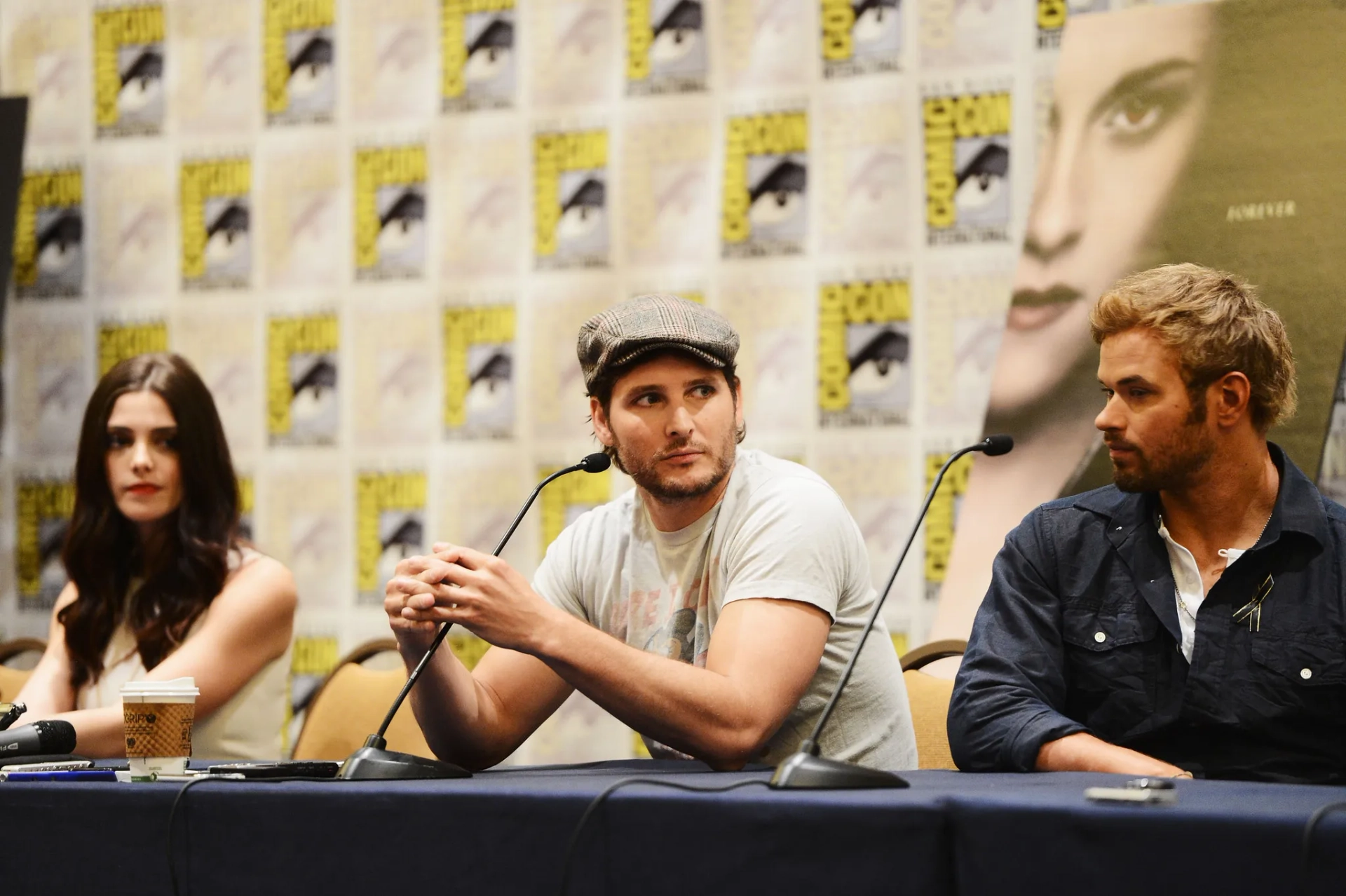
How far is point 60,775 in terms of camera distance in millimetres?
1617

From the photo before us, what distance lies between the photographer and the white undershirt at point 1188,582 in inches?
75.4

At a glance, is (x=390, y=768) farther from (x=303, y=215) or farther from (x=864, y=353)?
(x=303, y=215)

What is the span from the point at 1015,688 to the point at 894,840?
79cm

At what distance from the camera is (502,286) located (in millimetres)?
3572

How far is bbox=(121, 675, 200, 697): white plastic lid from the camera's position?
1.78 metres

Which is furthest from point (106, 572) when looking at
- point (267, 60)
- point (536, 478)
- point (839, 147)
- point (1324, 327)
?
point (1324, 327)

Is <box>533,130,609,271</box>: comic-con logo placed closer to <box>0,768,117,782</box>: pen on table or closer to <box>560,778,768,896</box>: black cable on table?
<box>0,768,117,782</box>: pen on table

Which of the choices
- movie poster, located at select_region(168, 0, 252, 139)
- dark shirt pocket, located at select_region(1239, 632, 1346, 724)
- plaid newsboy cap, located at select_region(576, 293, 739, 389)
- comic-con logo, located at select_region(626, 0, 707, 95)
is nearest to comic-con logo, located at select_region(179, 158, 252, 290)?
movie poster, located at select_region(168, 0, 252, 139)

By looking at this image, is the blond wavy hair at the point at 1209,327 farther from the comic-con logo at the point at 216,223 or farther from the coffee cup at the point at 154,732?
the comic-con logo at the point at 216,223

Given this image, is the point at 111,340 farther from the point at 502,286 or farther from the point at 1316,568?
the point at 1316,568

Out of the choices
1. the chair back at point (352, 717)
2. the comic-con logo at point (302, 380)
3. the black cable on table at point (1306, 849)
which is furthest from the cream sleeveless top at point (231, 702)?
the black cable on table at point (1306, 849)

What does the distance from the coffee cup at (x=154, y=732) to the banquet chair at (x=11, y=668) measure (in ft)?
4.98

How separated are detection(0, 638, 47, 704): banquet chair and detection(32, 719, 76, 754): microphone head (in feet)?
3.91

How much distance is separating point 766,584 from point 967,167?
1.55 m
